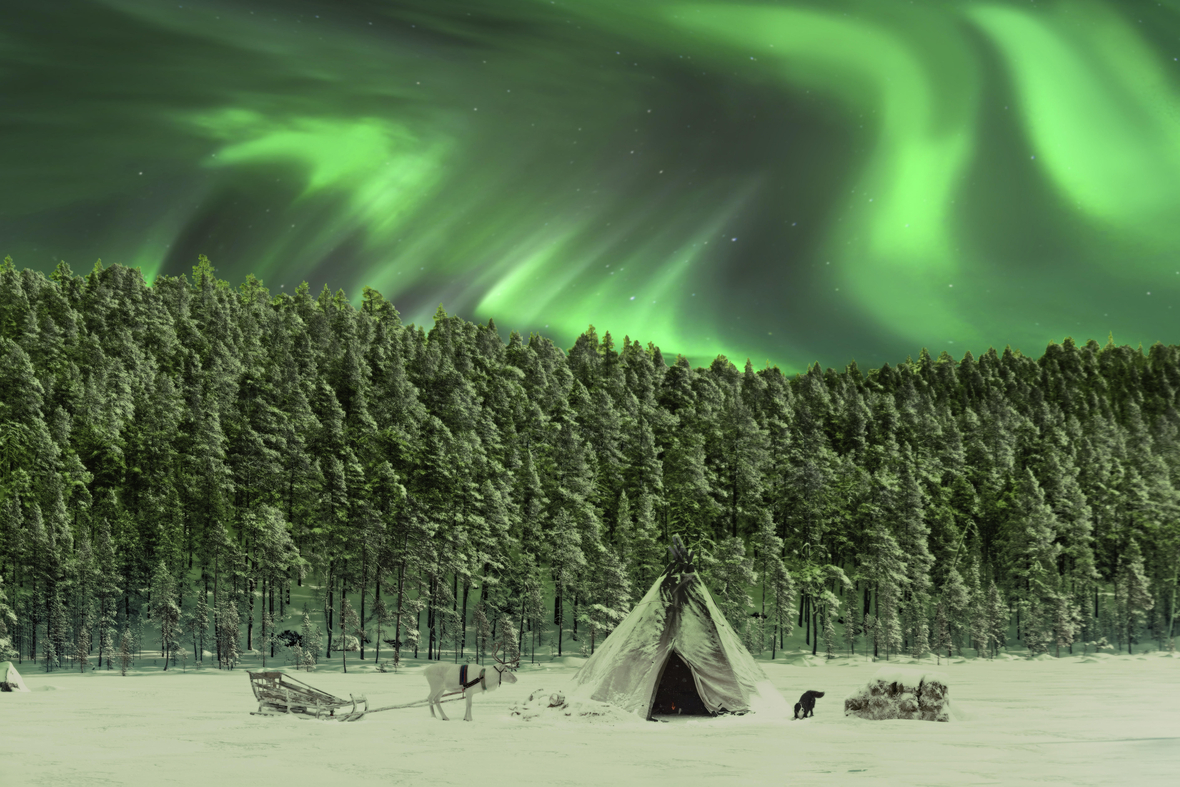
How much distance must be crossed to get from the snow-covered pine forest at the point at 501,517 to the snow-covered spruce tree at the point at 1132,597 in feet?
0.77

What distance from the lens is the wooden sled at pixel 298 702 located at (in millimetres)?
31469

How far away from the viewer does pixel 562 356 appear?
161875 millimetres

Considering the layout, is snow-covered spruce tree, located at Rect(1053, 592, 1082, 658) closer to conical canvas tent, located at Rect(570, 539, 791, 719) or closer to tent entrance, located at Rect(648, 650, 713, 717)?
conical canvas tent, located at Rect(570, 539, 791, 719)

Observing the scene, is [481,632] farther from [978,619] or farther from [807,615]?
[978,619]

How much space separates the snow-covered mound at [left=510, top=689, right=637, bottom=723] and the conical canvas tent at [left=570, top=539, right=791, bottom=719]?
541 mm

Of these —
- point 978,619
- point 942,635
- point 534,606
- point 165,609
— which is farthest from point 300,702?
point 978,619

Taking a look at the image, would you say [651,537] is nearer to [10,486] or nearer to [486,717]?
[486,717]

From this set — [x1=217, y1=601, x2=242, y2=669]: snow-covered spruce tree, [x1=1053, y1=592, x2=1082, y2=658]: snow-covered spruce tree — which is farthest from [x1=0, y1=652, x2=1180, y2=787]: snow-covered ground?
[x1=1053, y1=592, x2=1082, y2=658]: snow-covered spruce tree

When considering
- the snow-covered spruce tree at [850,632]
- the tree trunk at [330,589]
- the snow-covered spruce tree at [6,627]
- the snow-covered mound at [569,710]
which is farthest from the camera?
the snow-covered spruce tree at [850,632]

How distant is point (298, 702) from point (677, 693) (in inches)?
495

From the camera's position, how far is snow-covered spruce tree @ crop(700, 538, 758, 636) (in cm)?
7144

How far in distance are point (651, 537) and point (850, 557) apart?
30.8 metres

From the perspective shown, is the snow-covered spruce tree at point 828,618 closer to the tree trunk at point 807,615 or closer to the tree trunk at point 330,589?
the tree trunk at point 807,615

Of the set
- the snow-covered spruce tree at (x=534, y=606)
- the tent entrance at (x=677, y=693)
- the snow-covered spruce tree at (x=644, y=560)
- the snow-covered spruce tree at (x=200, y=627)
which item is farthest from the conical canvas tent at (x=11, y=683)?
the snow-covered spruce tree at (x=644, y=560)
